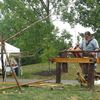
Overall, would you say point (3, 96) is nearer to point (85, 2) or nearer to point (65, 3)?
point (65, 3)

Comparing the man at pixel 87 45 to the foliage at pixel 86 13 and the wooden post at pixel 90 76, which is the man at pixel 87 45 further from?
the foliage at pixel 86 13

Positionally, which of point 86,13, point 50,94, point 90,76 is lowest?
point 50,94

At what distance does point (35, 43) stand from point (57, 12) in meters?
2.42

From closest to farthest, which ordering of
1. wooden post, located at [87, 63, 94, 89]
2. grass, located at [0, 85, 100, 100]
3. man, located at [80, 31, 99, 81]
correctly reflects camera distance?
grass, located at [0, 85, 100, 100], wooden post, located at [87, 63, 94, 89], man, located at [80, 31, 99, 81]

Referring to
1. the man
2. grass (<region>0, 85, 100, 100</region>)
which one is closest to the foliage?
the man

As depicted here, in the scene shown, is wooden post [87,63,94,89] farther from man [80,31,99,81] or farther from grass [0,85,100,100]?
grass [0,85,100,100]

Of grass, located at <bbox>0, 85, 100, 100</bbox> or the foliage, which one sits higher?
the foliage

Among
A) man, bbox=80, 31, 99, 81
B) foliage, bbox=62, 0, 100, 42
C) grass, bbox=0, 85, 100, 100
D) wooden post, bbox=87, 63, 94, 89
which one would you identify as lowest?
grass, bbox=0, 85, 100, 100

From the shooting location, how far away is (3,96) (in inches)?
400

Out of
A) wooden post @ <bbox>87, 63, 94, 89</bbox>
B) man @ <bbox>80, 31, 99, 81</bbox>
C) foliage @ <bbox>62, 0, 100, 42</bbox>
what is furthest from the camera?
foliage @ <bbox>62, 0, 100, 42</bbox>

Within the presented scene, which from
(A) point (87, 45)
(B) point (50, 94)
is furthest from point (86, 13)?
(B) point (50, 94)

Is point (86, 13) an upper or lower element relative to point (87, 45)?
upper

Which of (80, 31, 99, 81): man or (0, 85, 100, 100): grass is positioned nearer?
(0, 85, 100, 100): grass

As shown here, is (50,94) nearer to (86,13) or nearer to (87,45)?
(87,45)
